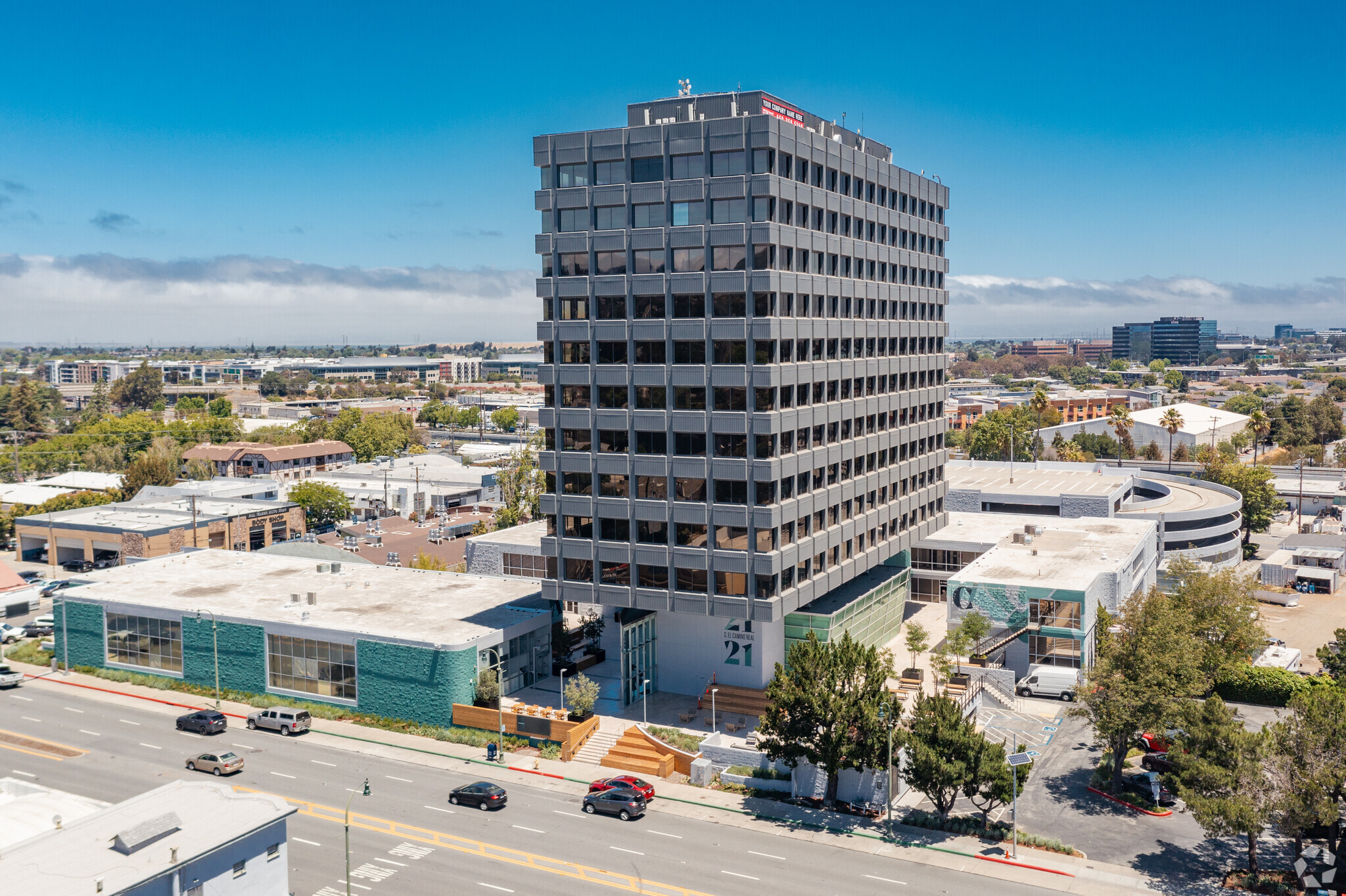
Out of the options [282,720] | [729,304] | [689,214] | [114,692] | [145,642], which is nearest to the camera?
[729,304]

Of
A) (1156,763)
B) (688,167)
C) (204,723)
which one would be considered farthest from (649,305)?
(1156,763)

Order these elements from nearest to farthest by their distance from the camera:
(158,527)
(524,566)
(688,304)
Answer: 1. (688,304)
2. (524,566)
3. (158,527)

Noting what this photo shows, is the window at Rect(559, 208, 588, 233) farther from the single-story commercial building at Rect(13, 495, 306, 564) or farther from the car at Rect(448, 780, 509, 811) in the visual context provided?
the single-story commercial building at Rect(13, 495, 306, 564)

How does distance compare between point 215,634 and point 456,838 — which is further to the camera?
point 215,634

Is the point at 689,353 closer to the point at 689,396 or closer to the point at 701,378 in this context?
the point at 701,378

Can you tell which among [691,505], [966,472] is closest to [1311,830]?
[691,505]

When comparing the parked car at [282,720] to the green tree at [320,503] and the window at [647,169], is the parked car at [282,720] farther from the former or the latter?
the green tree at [320,503]

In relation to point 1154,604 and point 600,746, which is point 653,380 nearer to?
point 600,746
